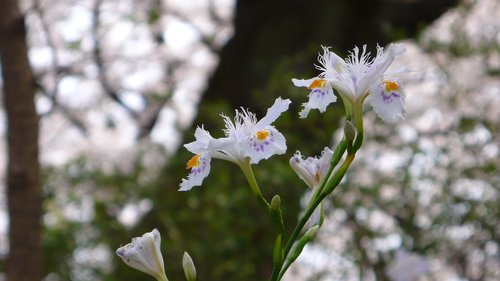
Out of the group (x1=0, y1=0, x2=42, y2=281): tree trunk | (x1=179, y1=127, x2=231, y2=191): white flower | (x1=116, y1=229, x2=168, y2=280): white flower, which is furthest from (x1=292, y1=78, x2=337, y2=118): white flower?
(x1=0, y1=0, x2=42, y2=281): tree trunk

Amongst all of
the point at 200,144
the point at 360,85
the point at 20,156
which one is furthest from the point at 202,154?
the point at 20,156

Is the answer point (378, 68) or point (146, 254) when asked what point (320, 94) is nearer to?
point (378, 68)

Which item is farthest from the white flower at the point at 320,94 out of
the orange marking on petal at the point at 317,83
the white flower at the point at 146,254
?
the white flower at the point at 146,254

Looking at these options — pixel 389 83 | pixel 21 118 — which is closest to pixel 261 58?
pixel 21 118

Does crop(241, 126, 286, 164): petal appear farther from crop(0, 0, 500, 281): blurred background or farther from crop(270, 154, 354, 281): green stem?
crop(0, 0, 500, 281): blurred background

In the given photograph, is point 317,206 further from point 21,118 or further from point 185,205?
point 185,205
